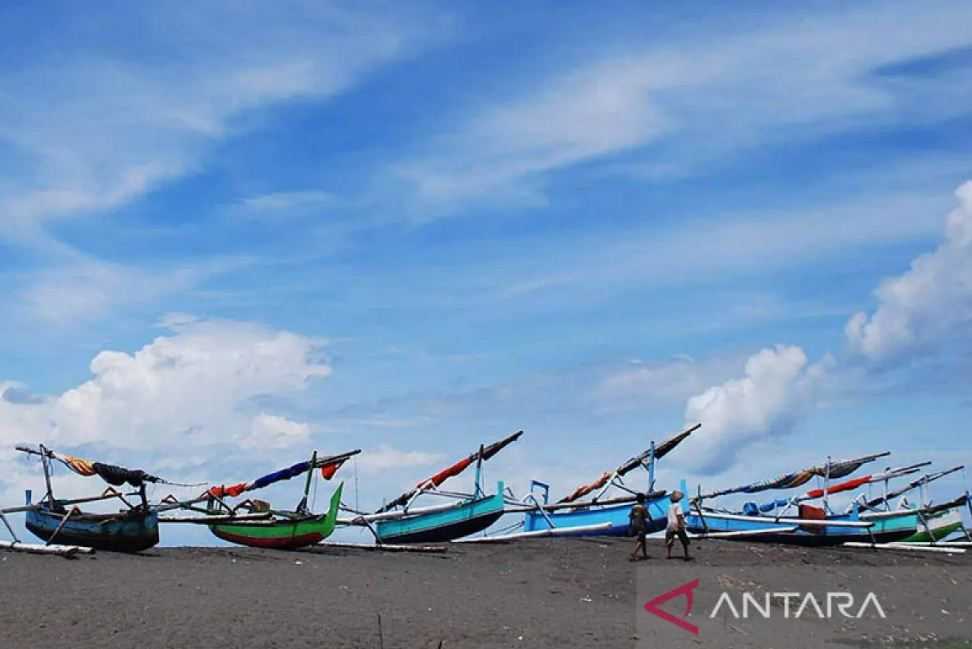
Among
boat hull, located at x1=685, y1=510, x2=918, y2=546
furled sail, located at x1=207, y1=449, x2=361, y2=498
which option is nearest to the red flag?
furled sail, located at x1=207, y1=449, x2=361, y2=498

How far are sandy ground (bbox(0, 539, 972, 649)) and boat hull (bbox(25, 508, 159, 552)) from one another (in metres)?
0.55

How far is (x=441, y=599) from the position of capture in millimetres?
24375

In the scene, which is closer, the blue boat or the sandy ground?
the sandy ground

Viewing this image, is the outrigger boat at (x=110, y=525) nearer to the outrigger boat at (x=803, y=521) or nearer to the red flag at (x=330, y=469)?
the red flag at (x=330, y=469)

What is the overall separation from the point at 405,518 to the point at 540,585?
12.2 m

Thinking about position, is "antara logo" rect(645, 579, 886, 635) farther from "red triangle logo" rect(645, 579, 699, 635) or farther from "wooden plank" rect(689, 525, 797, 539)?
"wooden plank" rect(689, 525, 797, 539)

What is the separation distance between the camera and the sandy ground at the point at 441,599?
19.4 metres

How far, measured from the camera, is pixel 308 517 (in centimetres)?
3284

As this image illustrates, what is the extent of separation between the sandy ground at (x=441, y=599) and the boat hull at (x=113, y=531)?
0.55 m

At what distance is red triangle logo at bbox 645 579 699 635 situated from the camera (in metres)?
23.7

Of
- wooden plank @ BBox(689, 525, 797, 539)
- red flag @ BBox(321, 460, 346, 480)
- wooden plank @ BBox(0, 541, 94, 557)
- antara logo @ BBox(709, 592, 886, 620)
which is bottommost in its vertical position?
antara logo @ BBox(709, 592, 886, 620)

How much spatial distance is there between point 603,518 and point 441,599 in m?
18.0

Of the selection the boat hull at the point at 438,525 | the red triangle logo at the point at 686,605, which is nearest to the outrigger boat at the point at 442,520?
the boat hull at the point at 438,525

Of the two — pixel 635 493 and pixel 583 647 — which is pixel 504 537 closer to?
pixel 635 493
